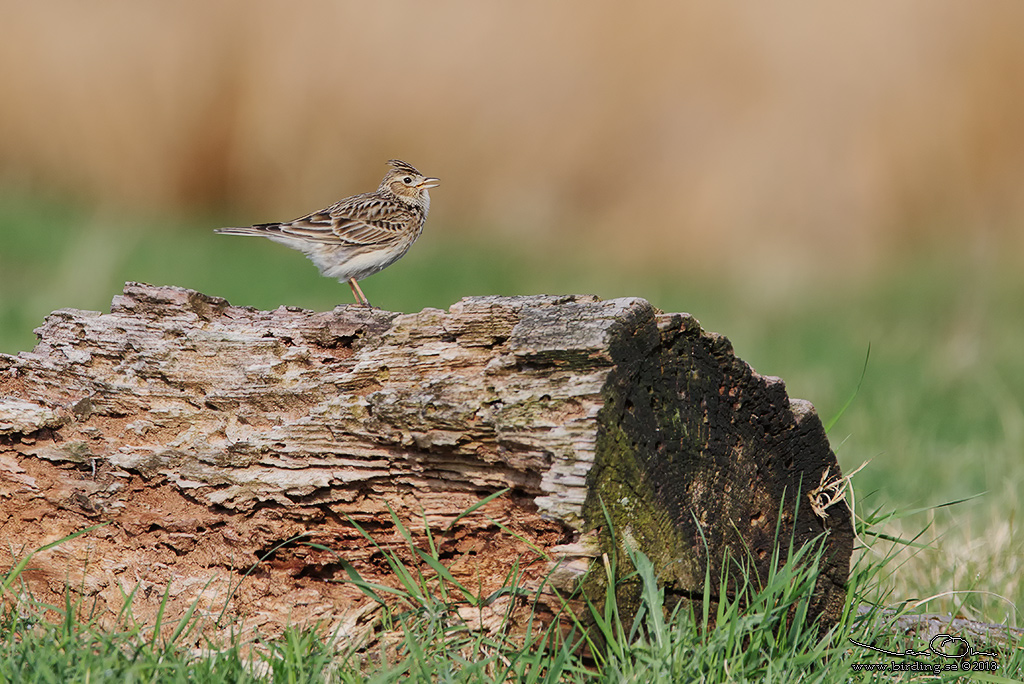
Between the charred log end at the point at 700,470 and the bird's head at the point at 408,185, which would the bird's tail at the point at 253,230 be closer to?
the bird's head at the point at 408,185

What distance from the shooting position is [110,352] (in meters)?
3.52

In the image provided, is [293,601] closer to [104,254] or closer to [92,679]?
[92,679]

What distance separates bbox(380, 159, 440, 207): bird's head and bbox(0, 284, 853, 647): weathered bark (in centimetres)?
384

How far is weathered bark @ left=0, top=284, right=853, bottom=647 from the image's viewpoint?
2994 millimetres

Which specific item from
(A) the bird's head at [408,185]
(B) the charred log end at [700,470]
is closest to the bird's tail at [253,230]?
(A) the bird's head at [408,185]

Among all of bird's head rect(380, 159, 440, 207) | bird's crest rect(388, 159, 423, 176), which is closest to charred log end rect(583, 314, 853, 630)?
bird's head rect(380, 159, 440, 207)

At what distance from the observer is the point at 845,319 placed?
13.9 metres

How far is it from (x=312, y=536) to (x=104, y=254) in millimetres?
9433

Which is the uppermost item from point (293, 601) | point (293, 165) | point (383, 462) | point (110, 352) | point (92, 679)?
point (293, 165)

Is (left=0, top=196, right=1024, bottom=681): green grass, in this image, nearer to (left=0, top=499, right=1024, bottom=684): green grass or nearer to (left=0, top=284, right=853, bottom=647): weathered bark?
(left=0, top=499, right=1024, bottom=684): green grass

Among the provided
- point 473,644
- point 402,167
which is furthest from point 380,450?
point 402,167

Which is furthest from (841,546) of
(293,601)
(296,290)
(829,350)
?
(296,290)

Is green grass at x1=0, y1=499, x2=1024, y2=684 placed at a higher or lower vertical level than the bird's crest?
lower

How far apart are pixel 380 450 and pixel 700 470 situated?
0.92 meters
